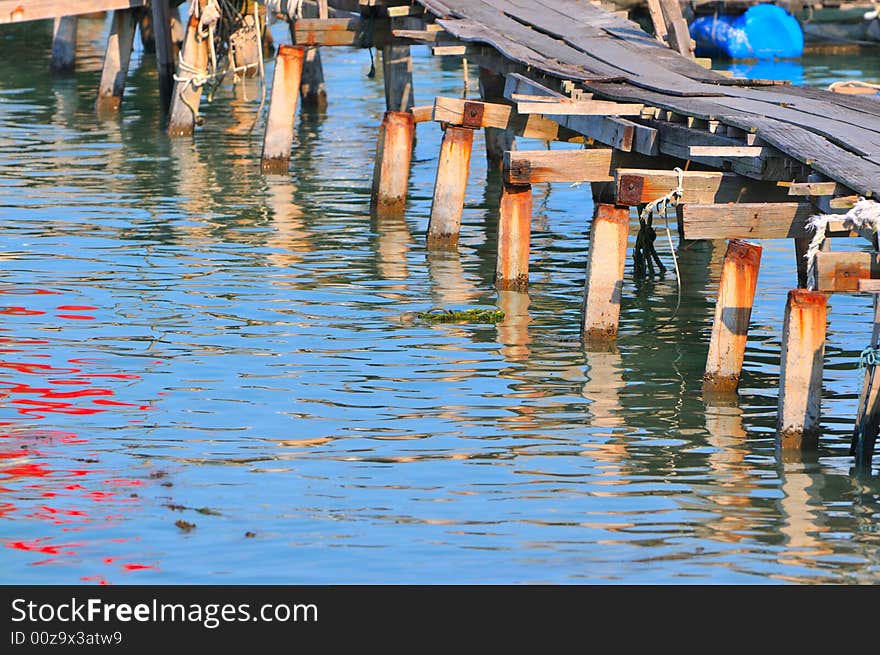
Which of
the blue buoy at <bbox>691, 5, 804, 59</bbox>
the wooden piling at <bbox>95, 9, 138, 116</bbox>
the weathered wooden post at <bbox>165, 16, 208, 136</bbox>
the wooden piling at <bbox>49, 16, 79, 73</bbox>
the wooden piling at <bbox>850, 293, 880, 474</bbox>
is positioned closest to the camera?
the wooden piling at <bbox>850, 293, 880, 474</bbox>

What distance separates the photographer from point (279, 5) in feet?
57.3

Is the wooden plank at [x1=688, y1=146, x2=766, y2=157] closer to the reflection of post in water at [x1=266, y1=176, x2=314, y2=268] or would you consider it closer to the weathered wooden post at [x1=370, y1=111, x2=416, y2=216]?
the reflection of post in water at [x1=266, y1=176, x2=314, y2=268]

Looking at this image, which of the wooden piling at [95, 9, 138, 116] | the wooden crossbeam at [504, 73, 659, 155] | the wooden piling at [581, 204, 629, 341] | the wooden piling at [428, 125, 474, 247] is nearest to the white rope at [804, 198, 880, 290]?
the wooden piling at [581, 204, 629, 341]

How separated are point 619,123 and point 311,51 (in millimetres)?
11450

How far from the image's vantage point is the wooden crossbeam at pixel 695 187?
408 inches

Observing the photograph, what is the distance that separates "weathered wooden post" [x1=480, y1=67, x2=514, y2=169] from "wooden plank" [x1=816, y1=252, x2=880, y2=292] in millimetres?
6510

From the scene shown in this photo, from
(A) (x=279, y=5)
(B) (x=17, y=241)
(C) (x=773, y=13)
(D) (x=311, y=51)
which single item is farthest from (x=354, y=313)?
(C) (x=773, y=13)

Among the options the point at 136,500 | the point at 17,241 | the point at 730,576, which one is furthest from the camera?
the point at 17,241

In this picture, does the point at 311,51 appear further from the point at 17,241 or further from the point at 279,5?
the point at 17,241

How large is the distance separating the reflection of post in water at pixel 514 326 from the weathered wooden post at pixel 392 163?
3.16 metres

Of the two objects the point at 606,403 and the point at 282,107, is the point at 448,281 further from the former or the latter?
the point at 282,107

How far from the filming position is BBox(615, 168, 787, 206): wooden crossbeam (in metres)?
10.4

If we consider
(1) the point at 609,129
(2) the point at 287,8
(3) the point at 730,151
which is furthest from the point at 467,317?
(2) the point at 287,8

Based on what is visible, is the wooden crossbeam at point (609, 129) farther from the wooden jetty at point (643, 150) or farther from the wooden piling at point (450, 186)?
the wooden piling at point (450, 186)
